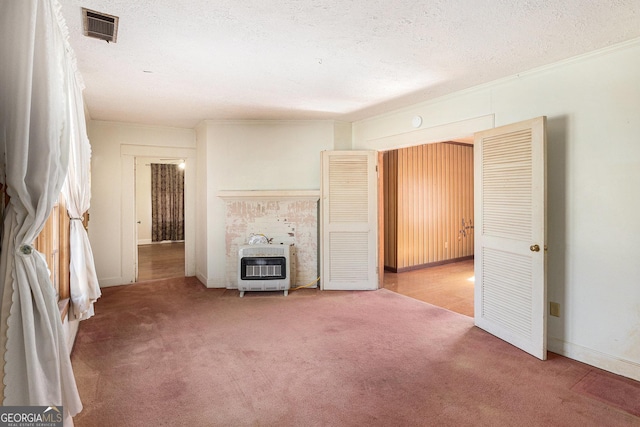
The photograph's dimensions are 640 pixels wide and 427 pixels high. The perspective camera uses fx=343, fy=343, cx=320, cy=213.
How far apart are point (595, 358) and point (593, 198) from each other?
49.3 inches

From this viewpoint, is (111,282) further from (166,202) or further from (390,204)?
(166,202)

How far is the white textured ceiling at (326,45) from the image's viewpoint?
2080 millimetres

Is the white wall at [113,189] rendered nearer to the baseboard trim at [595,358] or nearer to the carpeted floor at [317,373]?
the carpeted floor at [317,373]

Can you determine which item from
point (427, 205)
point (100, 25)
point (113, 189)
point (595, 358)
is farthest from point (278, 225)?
point (595, 358)

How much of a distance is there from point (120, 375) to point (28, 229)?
152 cm

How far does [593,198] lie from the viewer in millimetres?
2705

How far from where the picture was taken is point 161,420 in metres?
2.00

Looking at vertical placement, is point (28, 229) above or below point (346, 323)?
above

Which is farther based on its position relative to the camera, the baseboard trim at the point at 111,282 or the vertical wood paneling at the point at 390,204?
the vertical wood paneling at the point at 390,204

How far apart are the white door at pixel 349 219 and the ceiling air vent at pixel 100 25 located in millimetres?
2886

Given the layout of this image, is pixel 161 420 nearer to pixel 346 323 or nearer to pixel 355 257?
pixel 346 323

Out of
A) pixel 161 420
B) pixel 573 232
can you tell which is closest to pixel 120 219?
pixel 161 420

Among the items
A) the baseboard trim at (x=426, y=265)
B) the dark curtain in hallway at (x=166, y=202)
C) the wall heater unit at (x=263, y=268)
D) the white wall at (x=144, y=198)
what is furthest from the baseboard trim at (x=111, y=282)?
the dark curtain in hallway at (x=166, y=202)

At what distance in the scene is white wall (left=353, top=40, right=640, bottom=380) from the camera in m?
2.52
